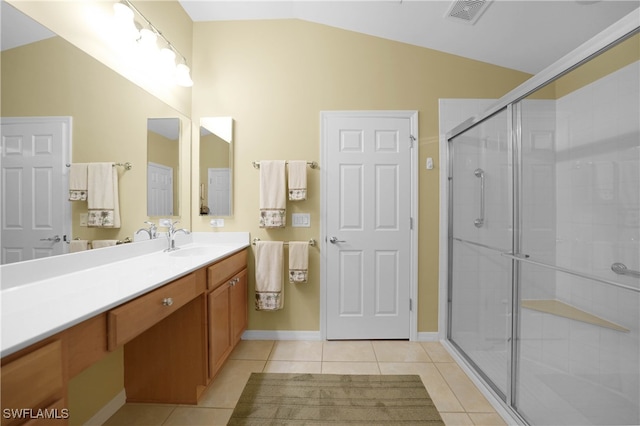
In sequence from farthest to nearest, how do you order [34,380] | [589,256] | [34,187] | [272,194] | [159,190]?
[272,194] < [159,190] < [589,256] < [34,187] < [34,380]

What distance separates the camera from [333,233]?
2.31 metres

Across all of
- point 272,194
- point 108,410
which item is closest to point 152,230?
point 272,194

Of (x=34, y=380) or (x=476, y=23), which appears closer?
(x=34, y=380)

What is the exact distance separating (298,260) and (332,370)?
857mm

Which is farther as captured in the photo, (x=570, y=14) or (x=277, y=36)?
(x=277, y=36)

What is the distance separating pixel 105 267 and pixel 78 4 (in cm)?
138

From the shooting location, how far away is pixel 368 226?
2.31m

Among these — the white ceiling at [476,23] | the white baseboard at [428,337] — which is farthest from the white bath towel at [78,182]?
the white baseboard at [428,337]

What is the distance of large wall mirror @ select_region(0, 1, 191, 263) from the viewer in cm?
101

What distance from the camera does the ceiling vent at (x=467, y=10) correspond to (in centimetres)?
174

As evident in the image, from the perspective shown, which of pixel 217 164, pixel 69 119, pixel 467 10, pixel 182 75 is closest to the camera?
pixel 69 119

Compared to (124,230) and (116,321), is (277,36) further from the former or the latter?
(116,321)

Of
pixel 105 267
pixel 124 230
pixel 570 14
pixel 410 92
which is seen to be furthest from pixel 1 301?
→ pixel 570 14

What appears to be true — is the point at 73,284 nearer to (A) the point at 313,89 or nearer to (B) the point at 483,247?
(A) the point at 313,89
